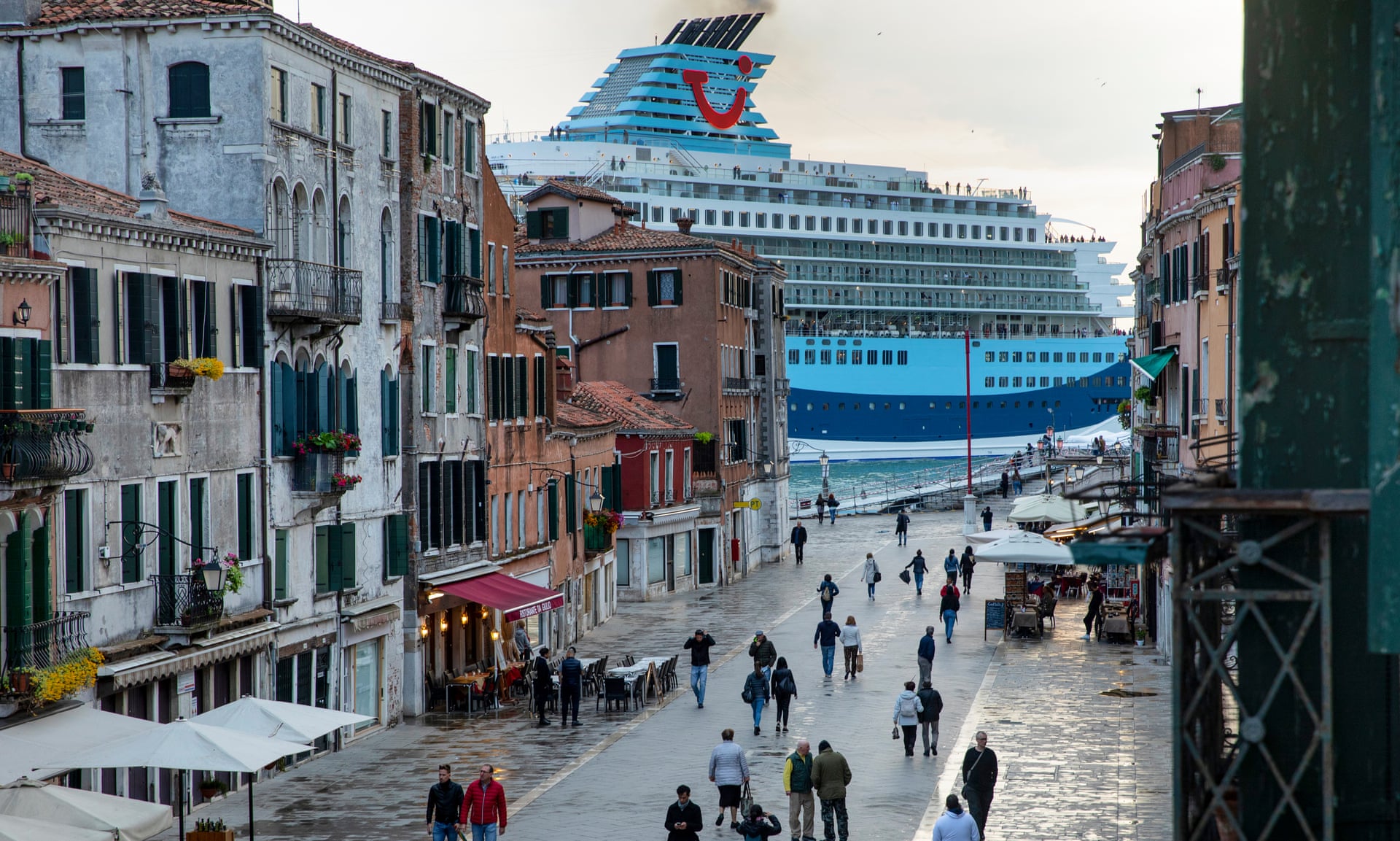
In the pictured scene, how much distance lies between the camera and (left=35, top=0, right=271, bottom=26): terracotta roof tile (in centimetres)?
2248

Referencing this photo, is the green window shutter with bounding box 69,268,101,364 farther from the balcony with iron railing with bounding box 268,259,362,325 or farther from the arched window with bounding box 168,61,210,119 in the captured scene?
the arched window with bounding box 168,61,210,119

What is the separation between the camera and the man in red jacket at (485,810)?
1561cm

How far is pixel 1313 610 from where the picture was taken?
6.59 meters

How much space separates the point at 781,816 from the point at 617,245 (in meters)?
33.0

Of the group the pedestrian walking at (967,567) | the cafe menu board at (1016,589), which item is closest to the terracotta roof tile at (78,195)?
the cafe menu board at (1016,589)

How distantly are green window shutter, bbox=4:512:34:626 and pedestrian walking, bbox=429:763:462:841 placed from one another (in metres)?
4.69

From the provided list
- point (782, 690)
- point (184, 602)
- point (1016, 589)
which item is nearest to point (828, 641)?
point (782, 690)

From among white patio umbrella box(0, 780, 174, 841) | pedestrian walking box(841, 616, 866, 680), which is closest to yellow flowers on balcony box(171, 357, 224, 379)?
white patio umbrella box(0, 780, 174, 841)

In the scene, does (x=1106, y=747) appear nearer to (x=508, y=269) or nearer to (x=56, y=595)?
(x=56, y=595)

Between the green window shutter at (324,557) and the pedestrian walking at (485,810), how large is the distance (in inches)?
379

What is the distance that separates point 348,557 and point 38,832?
13.0m

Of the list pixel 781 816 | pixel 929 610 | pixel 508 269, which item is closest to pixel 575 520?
pixel 508 269

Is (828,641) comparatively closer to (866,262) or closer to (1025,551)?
(1025,551)

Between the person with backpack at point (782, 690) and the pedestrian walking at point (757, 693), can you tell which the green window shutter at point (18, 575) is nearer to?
the pedestrian walking at point (757, 693)
